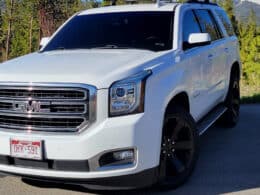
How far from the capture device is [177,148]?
15.6 ft

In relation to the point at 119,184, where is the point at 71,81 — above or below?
above

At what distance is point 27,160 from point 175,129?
1451 mm

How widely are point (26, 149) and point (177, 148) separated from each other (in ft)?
5.01

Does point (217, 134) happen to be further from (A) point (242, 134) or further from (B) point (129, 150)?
(B) point (129, 150)

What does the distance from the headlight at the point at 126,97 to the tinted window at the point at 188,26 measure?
4.80ft

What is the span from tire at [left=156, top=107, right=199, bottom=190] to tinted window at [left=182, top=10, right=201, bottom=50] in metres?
0.98

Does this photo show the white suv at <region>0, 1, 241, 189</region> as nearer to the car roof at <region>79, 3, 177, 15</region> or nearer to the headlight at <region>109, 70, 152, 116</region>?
the headlight at <region>109, 70, 152, 116</region>

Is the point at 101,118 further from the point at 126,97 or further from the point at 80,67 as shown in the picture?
the point at 80,67

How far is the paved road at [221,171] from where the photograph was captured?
472 centimetres

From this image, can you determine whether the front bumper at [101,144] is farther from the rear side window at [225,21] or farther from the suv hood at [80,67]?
the rear side window at [225,21]

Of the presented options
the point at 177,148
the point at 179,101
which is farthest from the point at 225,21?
the point at 177,148

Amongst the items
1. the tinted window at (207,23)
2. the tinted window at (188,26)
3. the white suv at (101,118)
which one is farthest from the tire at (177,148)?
the tinted window at (207,23)

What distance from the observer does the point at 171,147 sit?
4.61 meters

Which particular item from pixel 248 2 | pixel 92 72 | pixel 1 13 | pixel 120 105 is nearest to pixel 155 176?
pixel 120 105
